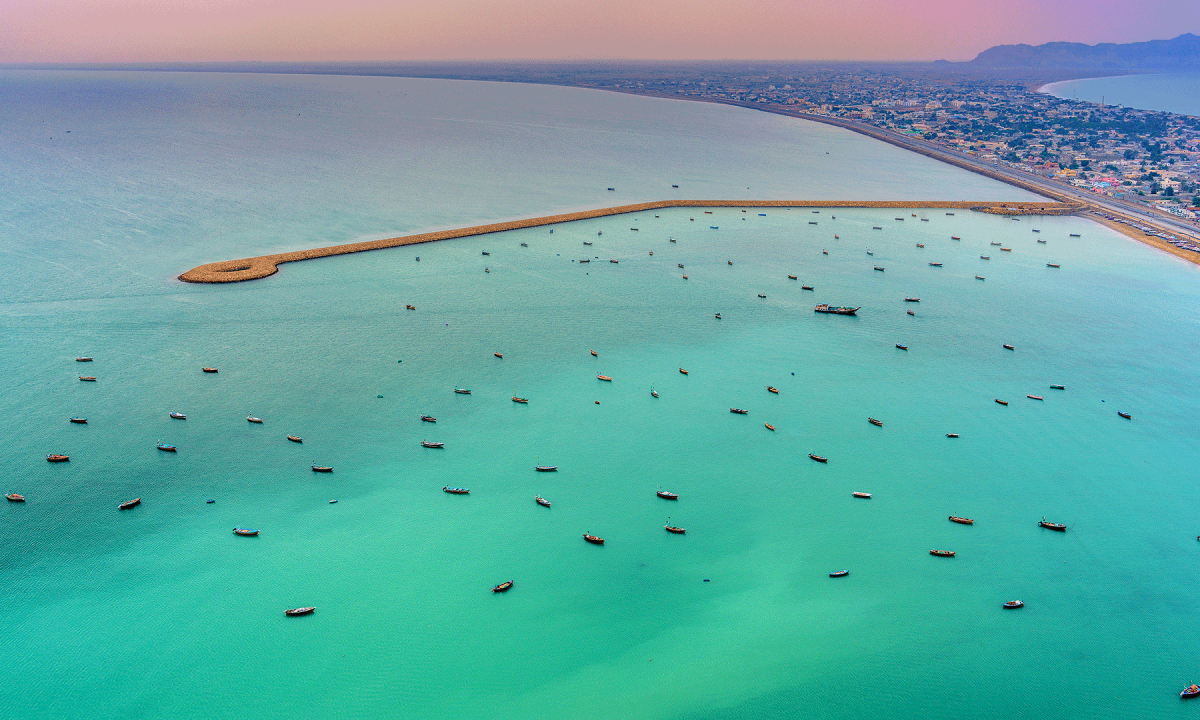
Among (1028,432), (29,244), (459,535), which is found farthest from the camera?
(29,244)

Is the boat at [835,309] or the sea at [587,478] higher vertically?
the boat at [835,309]

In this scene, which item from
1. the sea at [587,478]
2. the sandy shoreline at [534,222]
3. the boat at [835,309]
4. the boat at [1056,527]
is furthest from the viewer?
the sandy shoreline at [534,222]

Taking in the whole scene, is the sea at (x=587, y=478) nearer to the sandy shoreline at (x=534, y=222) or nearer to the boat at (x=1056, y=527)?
the boat at (x=1056, y=527)

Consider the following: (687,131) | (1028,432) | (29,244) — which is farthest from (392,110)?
(1028,432)

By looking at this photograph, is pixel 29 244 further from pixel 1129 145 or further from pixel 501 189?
pixel 1129 145

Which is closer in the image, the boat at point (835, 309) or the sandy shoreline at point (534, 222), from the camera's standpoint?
the boat at point (835, 309)

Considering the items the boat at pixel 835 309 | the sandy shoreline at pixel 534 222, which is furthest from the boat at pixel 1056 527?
the sandy shoreline at pixel 534 222

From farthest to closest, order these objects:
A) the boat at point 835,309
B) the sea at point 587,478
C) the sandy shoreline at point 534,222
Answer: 1. the sandy shoreline at point 534,222
2. the boat at point 835,309
3. the sea at point 587,478
